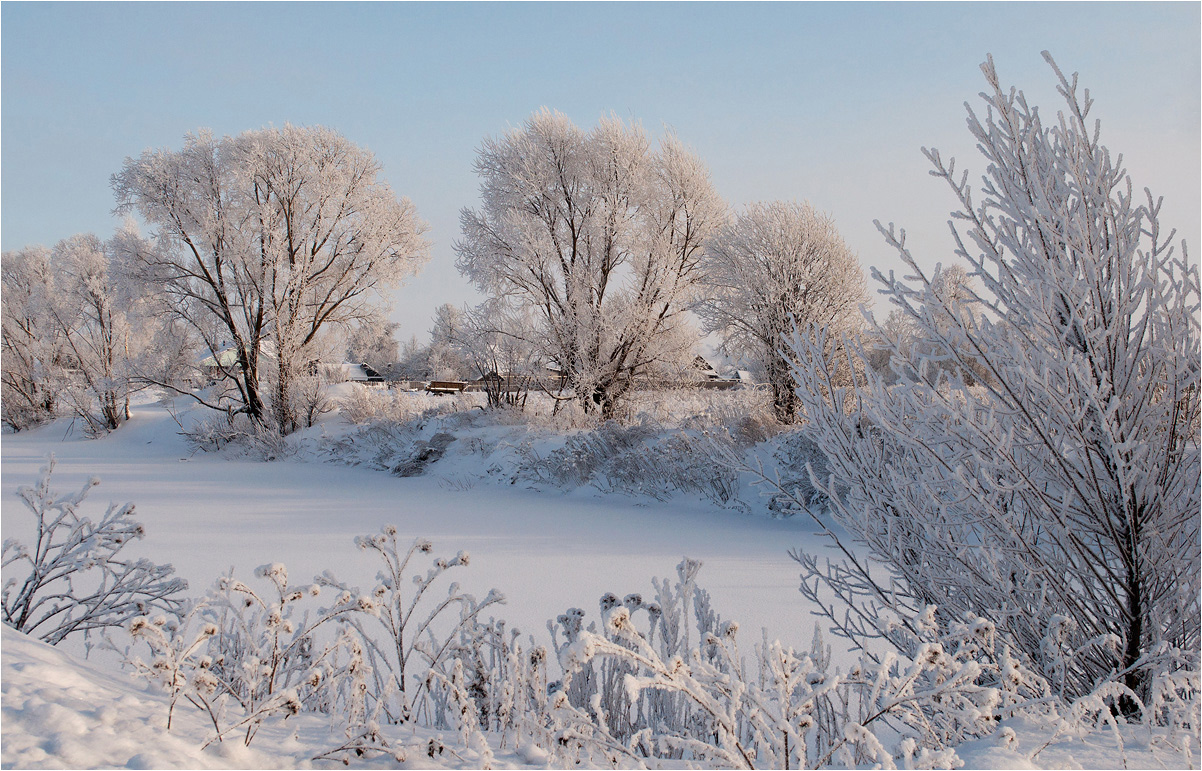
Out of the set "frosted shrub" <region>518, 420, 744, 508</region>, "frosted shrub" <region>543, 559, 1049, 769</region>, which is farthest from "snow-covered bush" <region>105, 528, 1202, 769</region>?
"frosted shrub" <region>518, 420, 744, 508</region>

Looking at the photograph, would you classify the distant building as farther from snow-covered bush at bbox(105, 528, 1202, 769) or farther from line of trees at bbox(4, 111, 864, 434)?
snow-covered bush at bbox(105, 528, 1202, 769)

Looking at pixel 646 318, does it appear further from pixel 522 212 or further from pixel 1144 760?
pixel 1144 760

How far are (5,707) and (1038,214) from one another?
269 centimetres

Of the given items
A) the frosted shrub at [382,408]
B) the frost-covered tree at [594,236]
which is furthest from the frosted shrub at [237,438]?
the frost-covered tree at [594,236]

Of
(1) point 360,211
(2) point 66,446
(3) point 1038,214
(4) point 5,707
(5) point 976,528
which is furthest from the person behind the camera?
(2) point 66,446

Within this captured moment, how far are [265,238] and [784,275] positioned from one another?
1207cm

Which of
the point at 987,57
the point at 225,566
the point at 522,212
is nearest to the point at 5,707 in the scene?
the point at 987,57

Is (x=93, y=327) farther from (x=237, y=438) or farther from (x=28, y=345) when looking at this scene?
(x=237, y=438)

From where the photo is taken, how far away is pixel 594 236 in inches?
571

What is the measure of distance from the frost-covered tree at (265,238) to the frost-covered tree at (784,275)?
892cm

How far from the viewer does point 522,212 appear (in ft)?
48.2

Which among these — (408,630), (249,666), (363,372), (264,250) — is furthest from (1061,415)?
(363,372)

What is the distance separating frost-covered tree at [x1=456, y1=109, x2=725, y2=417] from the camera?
14258 millimetres

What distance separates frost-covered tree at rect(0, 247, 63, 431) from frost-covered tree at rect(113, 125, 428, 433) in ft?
32.5
